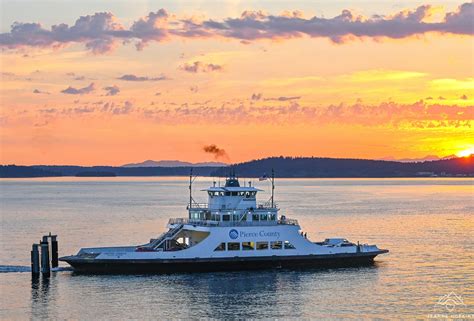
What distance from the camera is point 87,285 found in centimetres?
5894

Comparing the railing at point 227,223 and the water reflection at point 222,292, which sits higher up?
the railing at point 227,223

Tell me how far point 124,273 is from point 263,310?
14785 mm

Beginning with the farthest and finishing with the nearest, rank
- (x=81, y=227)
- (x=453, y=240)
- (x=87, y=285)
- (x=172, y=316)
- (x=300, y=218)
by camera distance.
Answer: (x=300, y=218)
(x=81, y=227)
(x=453, y=240)
(x=87, y=285)
(x=172, y=316)

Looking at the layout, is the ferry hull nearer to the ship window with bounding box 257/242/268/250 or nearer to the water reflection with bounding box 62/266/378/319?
the water reflection with bounding box 62/266/378/319

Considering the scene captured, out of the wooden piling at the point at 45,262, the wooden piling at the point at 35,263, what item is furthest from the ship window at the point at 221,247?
the wooden piling at the point at 35,263

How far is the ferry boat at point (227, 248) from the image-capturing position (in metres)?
63.0

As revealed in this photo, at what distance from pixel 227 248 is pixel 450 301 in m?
17.5

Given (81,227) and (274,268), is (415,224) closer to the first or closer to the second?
(81,227)

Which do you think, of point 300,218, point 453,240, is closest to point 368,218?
point 300,218

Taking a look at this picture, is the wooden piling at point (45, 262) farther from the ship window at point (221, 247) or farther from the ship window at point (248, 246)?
the ship window at point (248, 246)

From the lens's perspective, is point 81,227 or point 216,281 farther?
point 81,227

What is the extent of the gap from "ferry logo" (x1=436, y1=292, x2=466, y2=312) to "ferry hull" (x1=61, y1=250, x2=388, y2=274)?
508 inches

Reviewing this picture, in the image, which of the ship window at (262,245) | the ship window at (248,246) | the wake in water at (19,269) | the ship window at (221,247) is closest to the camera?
the ship window at (221,247)

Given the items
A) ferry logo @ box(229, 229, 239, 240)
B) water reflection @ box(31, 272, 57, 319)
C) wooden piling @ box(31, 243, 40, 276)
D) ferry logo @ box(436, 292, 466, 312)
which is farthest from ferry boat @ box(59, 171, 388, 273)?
ferry logo @ box(436, 292, 466, 312)
